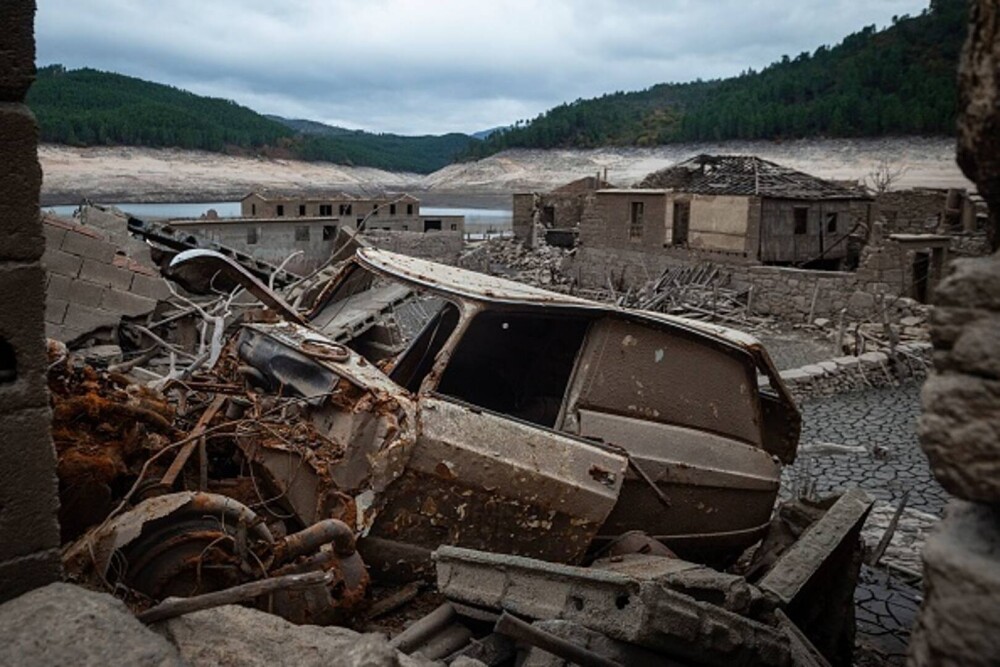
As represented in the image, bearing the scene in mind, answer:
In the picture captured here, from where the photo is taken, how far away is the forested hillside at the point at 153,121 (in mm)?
58656

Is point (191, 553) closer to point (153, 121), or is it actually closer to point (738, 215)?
point (738, 215)

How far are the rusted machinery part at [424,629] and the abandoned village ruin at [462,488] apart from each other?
2 cm

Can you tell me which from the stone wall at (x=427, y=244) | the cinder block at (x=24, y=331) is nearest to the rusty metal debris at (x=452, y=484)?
the cinder block at (x=24, y=331)

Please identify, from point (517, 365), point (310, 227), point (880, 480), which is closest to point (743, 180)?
point (310, 227)

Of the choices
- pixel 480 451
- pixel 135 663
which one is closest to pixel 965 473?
pixel 135 663

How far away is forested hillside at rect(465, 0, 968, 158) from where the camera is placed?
6128 centimetres

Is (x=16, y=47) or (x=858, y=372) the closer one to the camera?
(x=16, y=47)

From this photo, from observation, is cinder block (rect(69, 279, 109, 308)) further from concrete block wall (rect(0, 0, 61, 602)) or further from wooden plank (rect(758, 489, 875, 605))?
wooden plank (rect(758, 489, 875, 605))

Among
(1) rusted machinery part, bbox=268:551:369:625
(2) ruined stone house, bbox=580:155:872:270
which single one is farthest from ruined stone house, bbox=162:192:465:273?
(1) rusted machinery part, bbox=268:551:369:625

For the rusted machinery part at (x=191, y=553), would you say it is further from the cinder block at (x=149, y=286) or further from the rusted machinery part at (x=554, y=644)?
the cinder block at (x=149, y=286)

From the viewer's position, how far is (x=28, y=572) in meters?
2.56

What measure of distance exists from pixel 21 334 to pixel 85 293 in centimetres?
924

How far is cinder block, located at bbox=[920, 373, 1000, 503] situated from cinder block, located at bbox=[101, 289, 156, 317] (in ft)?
36.7

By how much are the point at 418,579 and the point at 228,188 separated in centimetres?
6110
